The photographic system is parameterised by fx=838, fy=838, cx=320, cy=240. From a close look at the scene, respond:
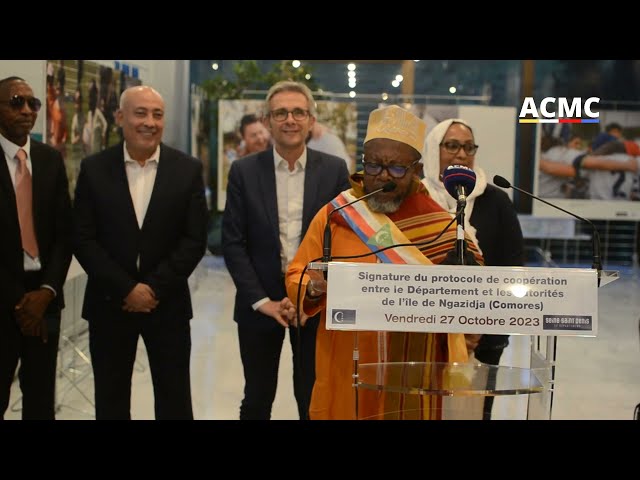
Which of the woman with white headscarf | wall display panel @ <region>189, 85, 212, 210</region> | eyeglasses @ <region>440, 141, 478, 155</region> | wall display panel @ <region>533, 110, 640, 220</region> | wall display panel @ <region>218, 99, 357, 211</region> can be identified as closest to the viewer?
the woman with white headscarf

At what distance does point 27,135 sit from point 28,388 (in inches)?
40.4

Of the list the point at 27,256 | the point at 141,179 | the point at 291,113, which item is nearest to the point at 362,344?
the point at 291,113

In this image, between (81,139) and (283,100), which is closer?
(283,100)

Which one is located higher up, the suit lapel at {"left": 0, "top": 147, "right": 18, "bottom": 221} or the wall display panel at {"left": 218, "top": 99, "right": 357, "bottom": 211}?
the wall display panel at {"left": 218, "top": 99, "right": 357, "bottom": 211}

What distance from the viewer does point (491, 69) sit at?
10852 millimetres

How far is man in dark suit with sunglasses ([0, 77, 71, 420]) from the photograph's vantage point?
332 cm

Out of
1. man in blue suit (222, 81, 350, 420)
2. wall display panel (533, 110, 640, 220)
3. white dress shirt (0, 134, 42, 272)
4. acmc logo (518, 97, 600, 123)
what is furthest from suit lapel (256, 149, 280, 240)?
wall display panel (533, 110, 640, 220)

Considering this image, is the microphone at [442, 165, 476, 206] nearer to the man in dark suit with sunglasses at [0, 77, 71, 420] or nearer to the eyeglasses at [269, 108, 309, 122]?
the eyeglasses at [269, 108, 309, 122]

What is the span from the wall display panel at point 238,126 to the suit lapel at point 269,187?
17.4 ft

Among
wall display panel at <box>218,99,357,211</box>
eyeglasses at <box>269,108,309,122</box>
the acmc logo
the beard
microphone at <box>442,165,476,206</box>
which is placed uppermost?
the acmc logo

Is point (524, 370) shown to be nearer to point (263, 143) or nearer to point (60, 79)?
point (60, 79)

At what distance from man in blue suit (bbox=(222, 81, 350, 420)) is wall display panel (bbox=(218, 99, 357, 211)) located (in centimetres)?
529
